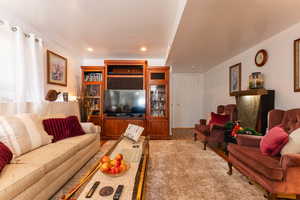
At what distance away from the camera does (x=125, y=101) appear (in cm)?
413

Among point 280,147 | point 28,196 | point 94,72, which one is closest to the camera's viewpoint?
point 28,196

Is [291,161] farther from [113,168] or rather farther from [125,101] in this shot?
[125,101]

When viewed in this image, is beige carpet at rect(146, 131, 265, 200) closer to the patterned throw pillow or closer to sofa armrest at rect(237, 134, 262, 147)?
sofa armrest at rect(237, 134, 262, 147)

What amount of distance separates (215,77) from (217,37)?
8.46ft

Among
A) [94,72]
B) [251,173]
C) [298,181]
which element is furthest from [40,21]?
[298,181]

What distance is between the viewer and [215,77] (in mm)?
4867

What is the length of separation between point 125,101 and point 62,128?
192 centimetres

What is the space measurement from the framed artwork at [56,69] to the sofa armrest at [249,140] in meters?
3.94

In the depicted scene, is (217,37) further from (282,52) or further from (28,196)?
(28,196)

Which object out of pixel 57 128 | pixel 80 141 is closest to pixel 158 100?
pixel 80 141

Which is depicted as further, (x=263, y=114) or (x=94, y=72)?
(x=94, y=72)

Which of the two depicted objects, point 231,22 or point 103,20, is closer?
point 231,22

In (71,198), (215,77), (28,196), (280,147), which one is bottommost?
(28,196)

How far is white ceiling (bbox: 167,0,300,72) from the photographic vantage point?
5.48 feet
